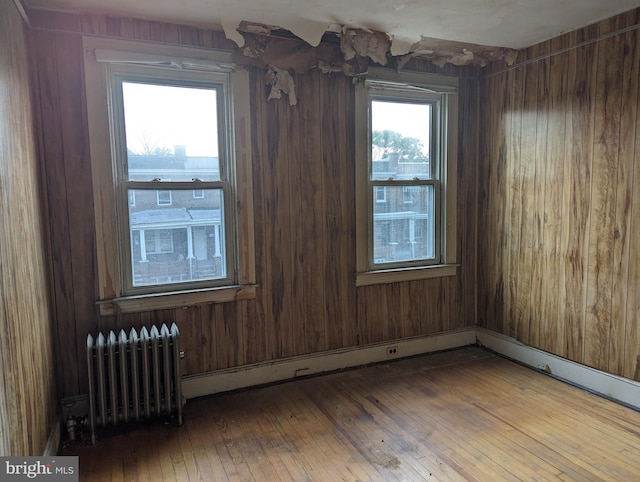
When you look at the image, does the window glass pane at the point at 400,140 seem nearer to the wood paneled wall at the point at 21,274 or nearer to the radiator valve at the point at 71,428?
the wood paneled wall at the point at 21,274

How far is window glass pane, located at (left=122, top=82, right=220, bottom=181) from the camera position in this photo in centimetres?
283

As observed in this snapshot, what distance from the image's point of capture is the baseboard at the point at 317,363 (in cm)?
310

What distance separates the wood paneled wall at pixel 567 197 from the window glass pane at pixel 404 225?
0.52 metres

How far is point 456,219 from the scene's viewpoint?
12.8ft

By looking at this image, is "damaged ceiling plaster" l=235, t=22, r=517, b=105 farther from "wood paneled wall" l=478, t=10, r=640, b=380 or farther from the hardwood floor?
the hardwood floor

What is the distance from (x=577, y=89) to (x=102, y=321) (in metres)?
3.65

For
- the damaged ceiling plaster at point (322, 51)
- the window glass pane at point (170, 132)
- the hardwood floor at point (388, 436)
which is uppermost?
the damaged ceiling plaster at point (322, 51)

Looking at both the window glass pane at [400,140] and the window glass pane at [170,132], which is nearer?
the window glass pane at [170,132]

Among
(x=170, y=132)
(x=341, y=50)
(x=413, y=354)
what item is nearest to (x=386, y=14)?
(x=341, y=50)

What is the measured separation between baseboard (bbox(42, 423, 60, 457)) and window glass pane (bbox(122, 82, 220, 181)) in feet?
5.19

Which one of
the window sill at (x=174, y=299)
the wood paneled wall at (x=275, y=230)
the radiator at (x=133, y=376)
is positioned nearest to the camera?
the radiator at (x=133, y=376)

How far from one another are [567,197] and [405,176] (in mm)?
1249

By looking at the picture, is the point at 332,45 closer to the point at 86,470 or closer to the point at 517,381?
the point at 517,381

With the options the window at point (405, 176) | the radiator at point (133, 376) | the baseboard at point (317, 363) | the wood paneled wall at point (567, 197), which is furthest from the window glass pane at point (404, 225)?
the radiator at point (133, 376)
